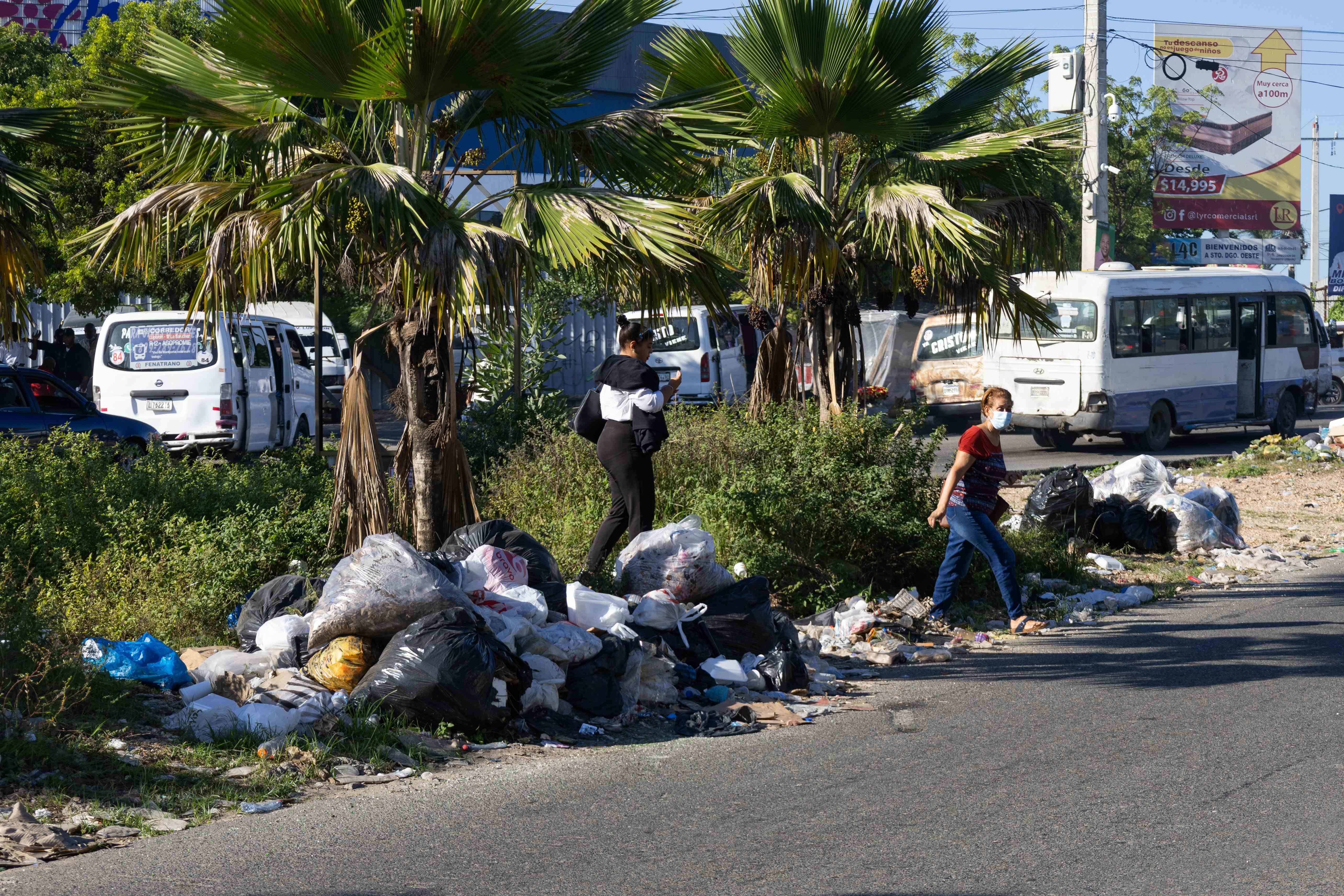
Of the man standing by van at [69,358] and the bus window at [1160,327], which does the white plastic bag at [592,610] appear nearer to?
the bus window at [1160,327]

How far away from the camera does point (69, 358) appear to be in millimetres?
22969

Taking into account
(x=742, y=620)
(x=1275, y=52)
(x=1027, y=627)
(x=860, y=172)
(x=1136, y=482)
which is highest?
(x=1275, y=52)

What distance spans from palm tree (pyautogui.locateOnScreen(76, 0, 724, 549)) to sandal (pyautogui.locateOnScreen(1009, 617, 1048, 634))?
298cm

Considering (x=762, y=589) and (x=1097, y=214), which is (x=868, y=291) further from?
(x=1097, y=214)

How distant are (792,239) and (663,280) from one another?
3049 mm

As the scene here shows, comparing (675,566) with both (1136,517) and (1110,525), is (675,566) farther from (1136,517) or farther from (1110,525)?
(1136,517)

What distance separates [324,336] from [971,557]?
60.4 feet

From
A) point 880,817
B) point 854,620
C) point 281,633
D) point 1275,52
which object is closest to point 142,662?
point 281,633

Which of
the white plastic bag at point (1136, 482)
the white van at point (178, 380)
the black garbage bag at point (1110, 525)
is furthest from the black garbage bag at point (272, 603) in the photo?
the white van at point (178, 380)

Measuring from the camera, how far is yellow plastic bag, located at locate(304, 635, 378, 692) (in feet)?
21.1

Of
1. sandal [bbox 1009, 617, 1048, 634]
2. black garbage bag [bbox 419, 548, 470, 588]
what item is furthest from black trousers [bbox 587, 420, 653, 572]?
sandal [bbox 1009, 617, 1048, 634]

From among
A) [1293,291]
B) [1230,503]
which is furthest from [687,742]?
[1293,291]

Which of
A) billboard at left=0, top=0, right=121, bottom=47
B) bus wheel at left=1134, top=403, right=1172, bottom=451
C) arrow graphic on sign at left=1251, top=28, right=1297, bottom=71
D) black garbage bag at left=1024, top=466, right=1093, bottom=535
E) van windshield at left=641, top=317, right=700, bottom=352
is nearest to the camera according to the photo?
black garbage bag at left=1024, top=466, right=1093, bottom=535

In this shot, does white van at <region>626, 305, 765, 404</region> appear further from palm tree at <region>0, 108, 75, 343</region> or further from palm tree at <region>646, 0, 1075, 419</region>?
palm tree at <region>0, 108, 75, 343</region>
